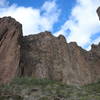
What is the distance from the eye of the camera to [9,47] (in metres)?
39.8

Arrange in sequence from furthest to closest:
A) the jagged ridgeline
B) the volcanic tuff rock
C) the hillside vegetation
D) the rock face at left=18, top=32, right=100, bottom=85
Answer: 1. the rock face at left=18, top=32, right=100, bottom=85
2. the volcanic tuff rock
3. the jagged ridgeline
4. the hillside vegetation

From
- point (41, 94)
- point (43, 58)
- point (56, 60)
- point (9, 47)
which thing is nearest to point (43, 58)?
point (43, 58)

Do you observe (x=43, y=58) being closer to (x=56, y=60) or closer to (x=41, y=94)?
(x=56, y=60)

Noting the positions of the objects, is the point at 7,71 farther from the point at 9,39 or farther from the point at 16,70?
the point at 9,39

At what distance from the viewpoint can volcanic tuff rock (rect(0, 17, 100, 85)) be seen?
3831 centimetres

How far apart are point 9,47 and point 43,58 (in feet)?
29.8

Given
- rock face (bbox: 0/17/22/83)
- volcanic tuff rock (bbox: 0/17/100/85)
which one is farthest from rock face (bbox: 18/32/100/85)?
rock face (bbox: 0/17/22/83)

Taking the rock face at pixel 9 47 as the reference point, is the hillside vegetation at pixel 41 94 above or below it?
below

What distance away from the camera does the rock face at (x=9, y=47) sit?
35.8m

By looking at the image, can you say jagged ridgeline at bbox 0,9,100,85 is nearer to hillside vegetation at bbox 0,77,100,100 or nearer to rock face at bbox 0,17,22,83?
rock face at bbox 0,17,22,83

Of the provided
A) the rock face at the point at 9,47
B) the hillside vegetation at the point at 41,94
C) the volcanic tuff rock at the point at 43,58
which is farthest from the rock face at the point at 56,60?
the hillside vegetation at the point at 41,94

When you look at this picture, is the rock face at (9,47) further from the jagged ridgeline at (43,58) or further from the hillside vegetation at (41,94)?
the hillside vegetation at (41,94)

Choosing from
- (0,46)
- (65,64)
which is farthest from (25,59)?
(65,64)

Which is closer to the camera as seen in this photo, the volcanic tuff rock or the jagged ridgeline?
the jagged ridgeline
